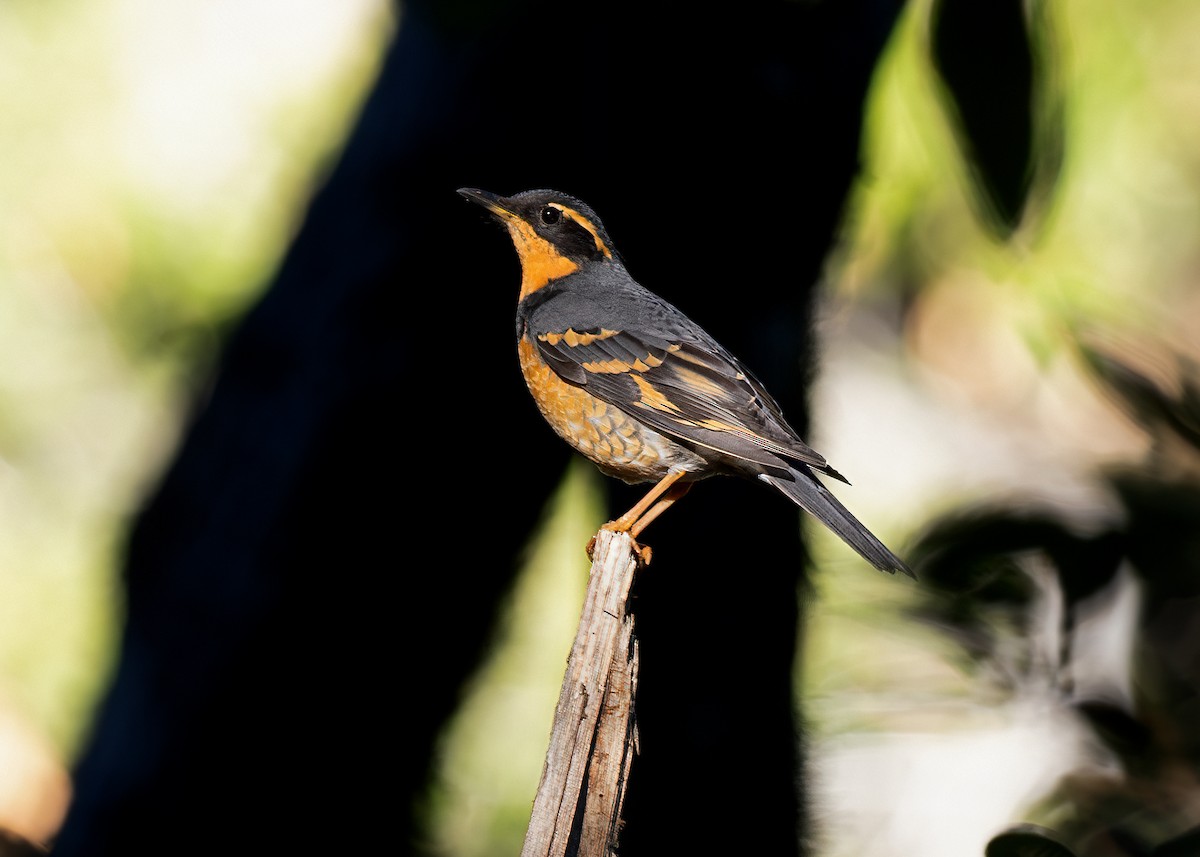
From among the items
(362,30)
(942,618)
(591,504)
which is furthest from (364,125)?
(362,30)

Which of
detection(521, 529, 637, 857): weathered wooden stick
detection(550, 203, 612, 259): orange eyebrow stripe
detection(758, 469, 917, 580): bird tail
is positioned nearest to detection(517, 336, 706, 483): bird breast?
detection(758, 469, 917, 580): bird tail

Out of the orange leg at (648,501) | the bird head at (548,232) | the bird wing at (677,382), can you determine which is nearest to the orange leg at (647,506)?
the orange leg at (648,501)

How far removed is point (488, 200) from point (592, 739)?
5.67 feet

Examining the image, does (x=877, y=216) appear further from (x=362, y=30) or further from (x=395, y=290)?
(x=362, y=30)

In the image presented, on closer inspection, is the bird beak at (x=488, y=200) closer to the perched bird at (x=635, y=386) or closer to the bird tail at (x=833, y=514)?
the perched bird at (x=635, y=386)

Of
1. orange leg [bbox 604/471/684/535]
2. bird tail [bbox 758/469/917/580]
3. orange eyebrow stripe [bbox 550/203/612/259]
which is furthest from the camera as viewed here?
orange eyebrow stripe [bbox 550/203/612/259]

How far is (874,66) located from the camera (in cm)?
332

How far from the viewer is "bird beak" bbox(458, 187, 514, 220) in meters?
3.12

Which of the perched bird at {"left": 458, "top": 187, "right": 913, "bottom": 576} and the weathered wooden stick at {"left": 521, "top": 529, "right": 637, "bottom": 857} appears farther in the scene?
the perched bird at {"left": 458, "top": 187, "right": 913, "bottom": 576}

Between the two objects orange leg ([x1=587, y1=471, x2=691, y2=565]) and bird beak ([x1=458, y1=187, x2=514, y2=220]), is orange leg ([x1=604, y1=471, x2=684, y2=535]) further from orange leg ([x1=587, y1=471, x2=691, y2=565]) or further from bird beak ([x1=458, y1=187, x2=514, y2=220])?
bird beak ([x1=458, y1=187, x2=514, y2=220])

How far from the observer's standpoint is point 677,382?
3.00 meters

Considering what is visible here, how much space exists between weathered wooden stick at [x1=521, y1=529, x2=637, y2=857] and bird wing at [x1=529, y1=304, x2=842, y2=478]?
625 mm

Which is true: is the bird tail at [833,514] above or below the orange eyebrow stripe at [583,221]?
below

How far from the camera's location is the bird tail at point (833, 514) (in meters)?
2.28
